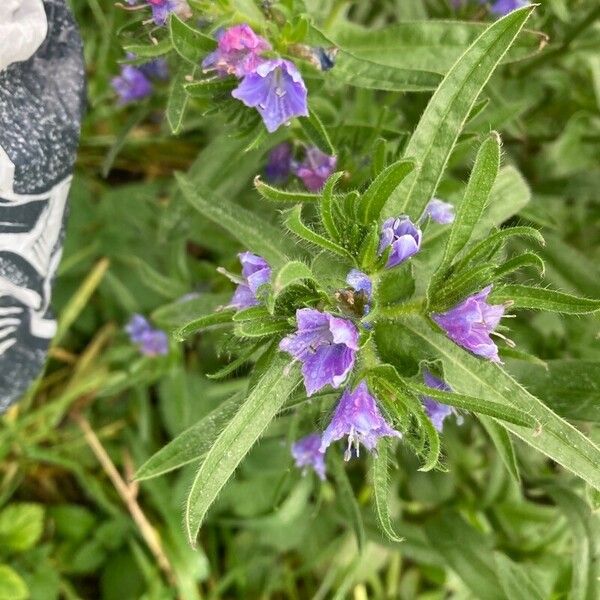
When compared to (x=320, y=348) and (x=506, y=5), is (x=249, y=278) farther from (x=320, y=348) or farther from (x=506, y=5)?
(x=506, y=5)

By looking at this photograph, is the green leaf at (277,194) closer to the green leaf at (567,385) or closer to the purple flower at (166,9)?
the purple flower at (166,9)

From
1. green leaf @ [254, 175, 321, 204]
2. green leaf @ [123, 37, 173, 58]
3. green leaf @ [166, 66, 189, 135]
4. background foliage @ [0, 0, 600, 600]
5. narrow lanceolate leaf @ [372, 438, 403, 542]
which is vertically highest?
green leaf @ [254, 175, 321, 204]

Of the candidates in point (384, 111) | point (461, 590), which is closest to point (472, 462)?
point (461, 590)

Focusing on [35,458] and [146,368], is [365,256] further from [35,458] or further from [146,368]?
[35,458]

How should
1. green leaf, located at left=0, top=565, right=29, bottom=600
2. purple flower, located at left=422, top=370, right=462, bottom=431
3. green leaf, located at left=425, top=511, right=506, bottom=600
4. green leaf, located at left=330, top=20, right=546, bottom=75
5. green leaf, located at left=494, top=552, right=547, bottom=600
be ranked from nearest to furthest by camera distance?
purple flower, located at left=422, top=370, right=462, bottom=431 < green leaf, located at left=330, top=20, right=546, bottom=75 < green leaf, located at left=494, top=552, right=547, bottom=600 < green leaf, located at left=425, top=511, right=506, bottom=600 < green leaf, located at left=0, top=565, right=29, bottom=600

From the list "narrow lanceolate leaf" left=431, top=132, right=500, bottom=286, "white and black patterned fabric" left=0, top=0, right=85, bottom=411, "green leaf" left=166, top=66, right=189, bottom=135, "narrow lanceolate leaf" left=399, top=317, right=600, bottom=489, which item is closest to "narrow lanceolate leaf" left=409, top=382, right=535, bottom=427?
"narrow lanceolate leaf" left=399, top=317, right=600, bottom=489

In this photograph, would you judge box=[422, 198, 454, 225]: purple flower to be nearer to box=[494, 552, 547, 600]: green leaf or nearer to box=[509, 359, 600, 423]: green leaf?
box=[509, 359, 600, 423]: green leaf

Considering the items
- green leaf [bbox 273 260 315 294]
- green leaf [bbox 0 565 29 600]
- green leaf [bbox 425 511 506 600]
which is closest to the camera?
green leaf [bbox 273 260 315 294]

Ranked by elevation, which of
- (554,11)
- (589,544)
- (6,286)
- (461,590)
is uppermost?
(554,11)
